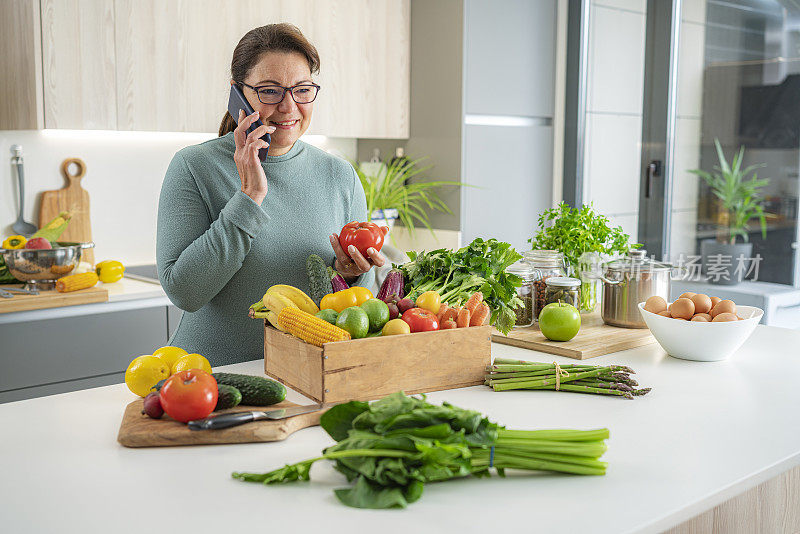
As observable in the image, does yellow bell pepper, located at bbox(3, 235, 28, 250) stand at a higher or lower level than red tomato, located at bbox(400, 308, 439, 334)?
higher

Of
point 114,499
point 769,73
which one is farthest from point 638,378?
point 769,73

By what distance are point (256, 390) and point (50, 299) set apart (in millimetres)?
1625

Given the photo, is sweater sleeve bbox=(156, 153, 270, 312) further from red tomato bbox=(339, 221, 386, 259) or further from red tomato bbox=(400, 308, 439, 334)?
red tomato bbox=(400, 308, 439, 334)

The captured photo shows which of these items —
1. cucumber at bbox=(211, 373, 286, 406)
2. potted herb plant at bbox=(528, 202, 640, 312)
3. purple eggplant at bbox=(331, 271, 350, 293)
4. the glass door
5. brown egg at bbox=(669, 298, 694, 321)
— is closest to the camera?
cucumber at bbox=(211, 373, 286, 406)

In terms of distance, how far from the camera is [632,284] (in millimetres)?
2037

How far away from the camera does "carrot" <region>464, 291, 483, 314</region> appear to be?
161 centimetres

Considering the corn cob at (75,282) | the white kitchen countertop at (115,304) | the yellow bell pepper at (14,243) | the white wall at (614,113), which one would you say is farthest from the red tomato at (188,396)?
the white wall at (614,113)

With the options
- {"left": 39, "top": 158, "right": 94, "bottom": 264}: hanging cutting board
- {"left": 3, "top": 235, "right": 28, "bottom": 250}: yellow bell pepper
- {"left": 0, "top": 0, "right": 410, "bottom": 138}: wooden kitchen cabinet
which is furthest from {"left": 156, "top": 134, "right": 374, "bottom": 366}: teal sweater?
{"left": 39, "top": 158, "right": 94, "bottom": 264}: hanging cutting board

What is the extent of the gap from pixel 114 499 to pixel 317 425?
39cm

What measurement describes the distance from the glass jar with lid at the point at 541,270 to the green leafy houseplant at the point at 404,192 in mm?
1824

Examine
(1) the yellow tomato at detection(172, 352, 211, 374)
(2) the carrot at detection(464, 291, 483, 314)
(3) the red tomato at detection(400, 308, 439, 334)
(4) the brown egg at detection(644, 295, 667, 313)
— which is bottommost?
(1) the yellow tomato at detection(172, 352, 211, 374)

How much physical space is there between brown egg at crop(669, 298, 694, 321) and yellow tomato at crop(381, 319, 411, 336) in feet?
2.35

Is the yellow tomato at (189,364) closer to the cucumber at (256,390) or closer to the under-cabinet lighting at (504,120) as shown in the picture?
the cucumber at (256,390)

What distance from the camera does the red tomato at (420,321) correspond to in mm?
1509
